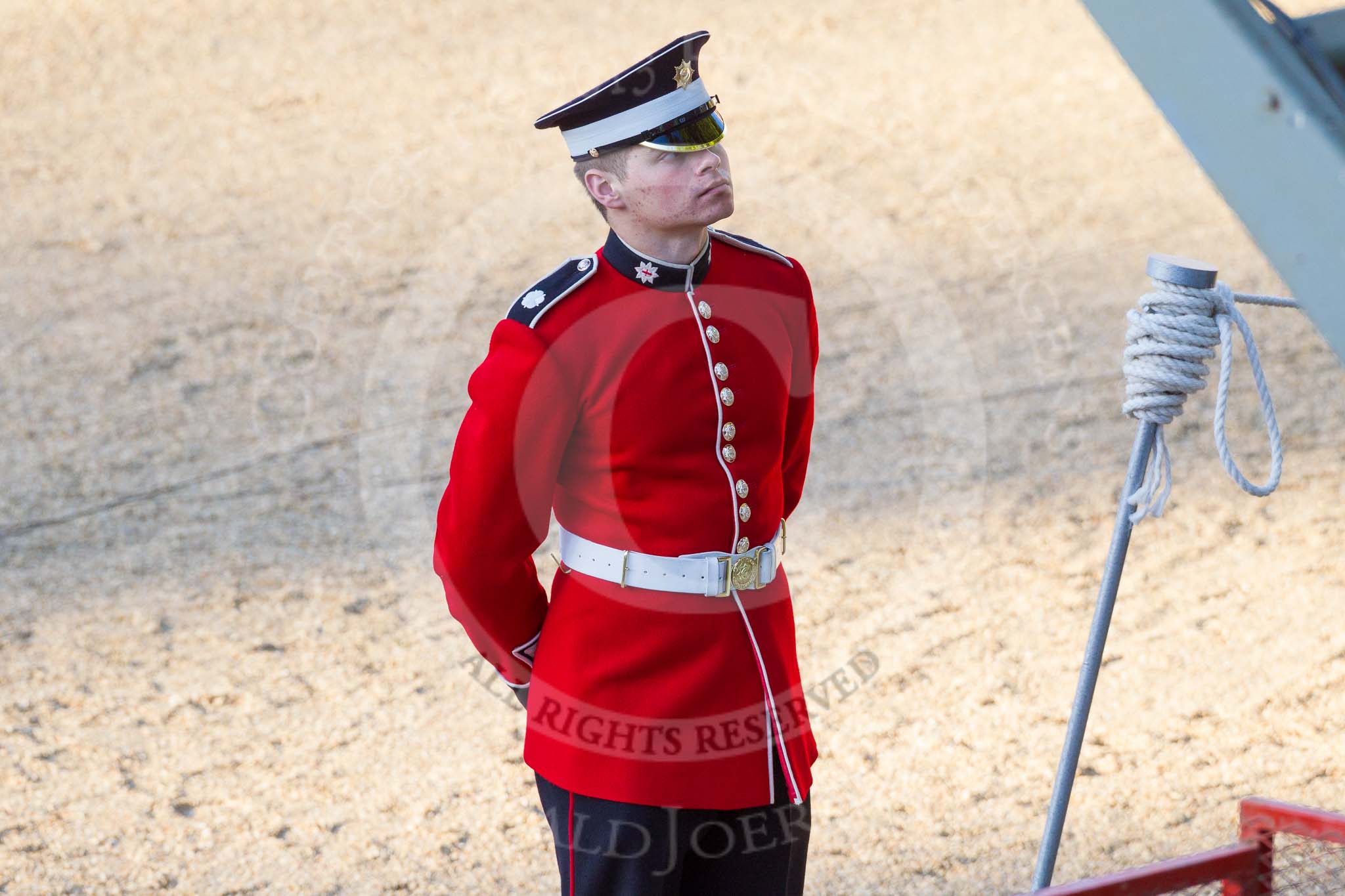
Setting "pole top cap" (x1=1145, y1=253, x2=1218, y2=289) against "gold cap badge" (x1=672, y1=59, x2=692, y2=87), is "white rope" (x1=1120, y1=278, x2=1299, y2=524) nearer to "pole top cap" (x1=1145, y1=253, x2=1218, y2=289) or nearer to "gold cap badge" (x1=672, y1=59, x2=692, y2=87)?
"pole top cap" (x1=1145, y1=253, x2=1218, y2=289)

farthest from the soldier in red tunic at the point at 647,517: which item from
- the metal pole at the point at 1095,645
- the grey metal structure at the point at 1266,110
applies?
the grey metal structure at the point at 1266,110

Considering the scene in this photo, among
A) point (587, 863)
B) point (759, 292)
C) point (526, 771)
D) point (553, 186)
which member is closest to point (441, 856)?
point (526, 771)

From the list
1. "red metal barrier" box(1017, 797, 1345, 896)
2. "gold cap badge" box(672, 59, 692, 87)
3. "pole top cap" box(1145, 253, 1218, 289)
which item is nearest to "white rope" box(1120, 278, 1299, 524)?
"pole top cap" box(1145, 253, 1218, 289)

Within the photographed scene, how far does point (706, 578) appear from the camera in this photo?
140cm

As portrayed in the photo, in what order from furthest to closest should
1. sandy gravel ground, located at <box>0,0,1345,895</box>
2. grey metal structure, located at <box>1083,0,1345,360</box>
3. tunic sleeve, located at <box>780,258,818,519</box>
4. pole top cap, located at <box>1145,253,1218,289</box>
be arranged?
sandy gravel ground, located at <box>0,0,1345,895</box>
tunic sleeve, located at <box>780,258,818,519</box>
pole top cap, located at <box>1145,253,1218,289</box>
grey metal structure, located at <box>1083,0,1345,360</box>

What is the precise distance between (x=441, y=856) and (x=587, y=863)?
0.95 meters

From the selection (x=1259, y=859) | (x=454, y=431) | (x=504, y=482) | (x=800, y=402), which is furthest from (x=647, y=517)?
(x=454, y=431)

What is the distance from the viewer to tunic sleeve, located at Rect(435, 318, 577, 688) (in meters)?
1.33

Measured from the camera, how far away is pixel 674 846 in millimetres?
1413

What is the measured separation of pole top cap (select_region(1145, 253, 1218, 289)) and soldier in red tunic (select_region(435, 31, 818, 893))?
386mm

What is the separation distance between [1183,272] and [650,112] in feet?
1.65

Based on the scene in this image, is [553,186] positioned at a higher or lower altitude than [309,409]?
higher

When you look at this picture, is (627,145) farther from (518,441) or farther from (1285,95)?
(1285,95)

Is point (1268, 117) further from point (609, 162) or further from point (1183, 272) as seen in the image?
point (609, 162)
